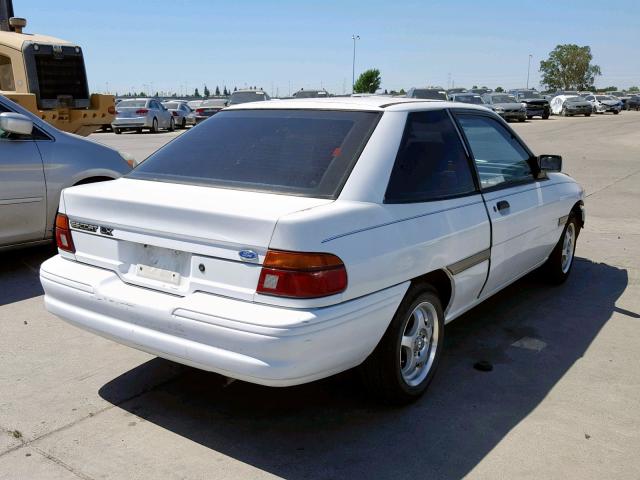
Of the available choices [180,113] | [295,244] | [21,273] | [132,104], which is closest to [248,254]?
[295,244]

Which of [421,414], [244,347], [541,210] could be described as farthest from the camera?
[541,210]

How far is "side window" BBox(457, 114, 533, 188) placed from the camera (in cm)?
424

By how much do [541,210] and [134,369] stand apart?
3.12m

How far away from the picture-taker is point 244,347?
275 cm

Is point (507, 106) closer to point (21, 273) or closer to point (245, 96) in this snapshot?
point (245, 96)

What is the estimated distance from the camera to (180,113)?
3155 centimetres

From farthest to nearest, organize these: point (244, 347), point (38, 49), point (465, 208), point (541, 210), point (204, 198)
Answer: point (38, 49), point (541, 210), point (465, 208), point (204, 198), point (244, 347)

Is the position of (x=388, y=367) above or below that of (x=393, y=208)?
below

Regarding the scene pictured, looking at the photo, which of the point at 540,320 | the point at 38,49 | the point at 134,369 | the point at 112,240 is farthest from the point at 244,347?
the point at 38,49

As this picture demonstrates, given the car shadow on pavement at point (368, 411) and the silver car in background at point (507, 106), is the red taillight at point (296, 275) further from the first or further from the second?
the silver car in background at point (507, 106)

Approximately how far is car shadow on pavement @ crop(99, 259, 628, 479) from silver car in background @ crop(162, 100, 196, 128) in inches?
1116

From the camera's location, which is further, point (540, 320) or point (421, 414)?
point (540, 320)

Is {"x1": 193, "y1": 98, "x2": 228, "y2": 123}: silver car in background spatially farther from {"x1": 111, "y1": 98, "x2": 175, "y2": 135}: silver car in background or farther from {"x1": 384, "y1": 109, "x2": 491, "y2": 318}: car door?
{"x1": 384, "y1": 109, "x2": 491, "y2": 318}: car door

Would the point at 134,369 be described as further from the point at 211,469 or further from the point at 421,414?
the point at 421,414
